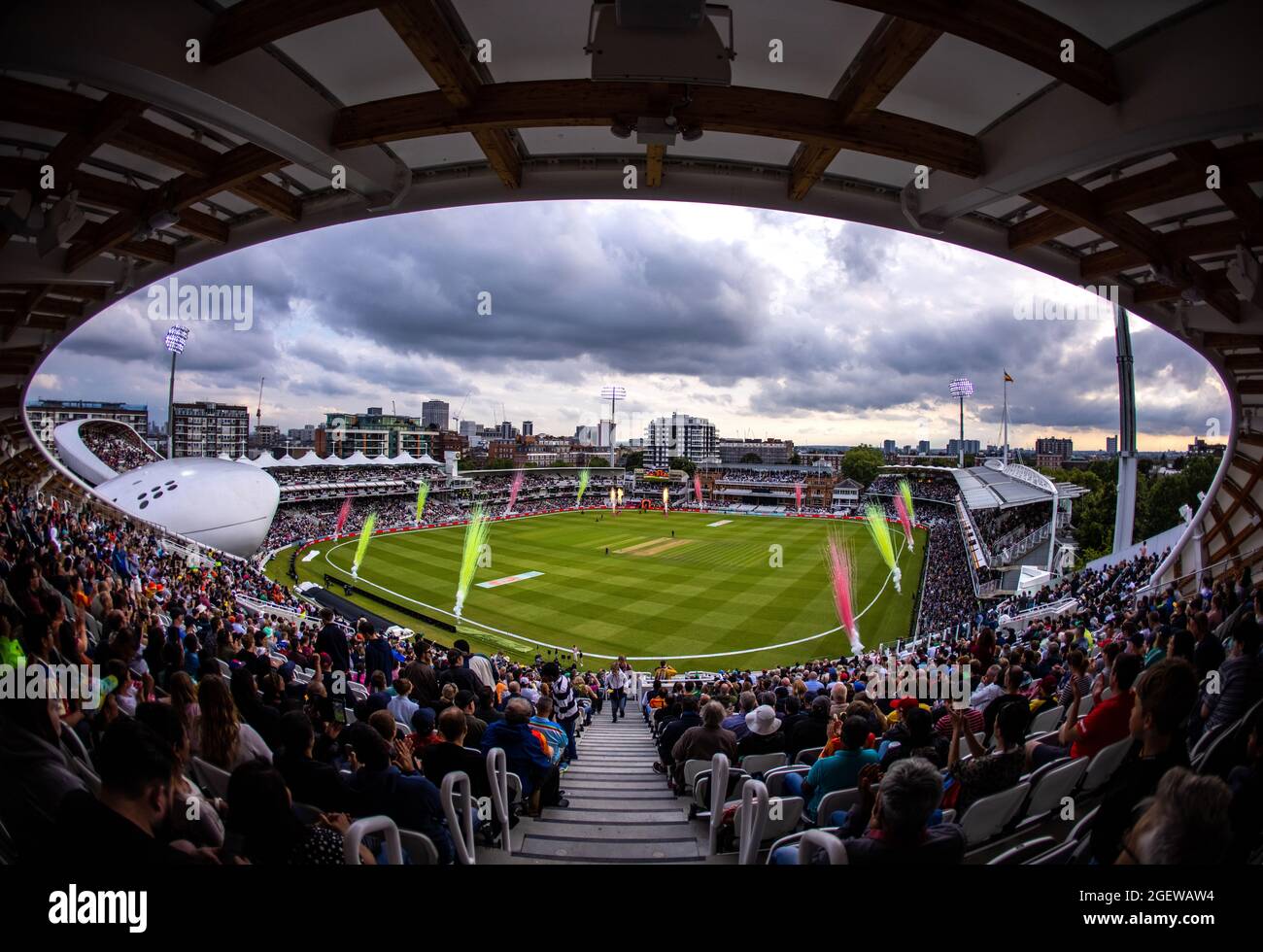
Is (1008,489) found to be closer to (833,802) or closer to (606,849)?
(833,802)

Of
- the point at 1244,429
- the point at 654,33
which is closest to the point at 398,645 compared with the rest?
the point at 654,33

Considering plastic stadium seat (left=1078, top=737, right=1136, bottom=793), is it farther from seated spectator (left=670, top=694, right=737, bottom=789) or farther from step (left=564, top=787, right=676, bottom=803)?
step (left=564, top=787, right=676, bottom=803)

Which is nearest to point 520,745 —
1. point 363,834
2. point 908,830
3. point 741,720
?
point 363,834

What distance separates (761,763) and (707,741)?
554 mm

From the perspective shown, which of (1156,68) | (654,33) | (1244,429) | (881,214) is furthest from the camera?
(1244,429)

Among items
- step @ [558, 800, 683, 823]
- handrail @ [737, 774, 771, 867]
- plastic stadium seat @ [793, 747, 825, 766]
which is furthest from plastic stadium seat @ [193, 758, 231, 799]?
plastic stadium seat @ [793, 747, 825, 766]

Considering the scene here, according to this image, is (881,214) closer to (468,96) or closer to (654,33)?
(654,33)

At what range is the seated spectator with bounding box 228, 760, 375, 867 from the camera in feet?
7.94

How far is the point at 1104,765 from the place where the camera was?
405cm

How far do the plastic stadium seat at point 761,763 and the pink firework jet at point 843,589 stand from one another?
22426 millimetres

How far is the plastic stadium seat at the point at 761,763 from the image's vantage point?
17.2 feet

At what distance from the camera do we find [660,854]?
4062 millimetres

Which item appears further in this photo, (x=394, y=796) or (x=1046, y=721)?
(x=1046, y=721)
